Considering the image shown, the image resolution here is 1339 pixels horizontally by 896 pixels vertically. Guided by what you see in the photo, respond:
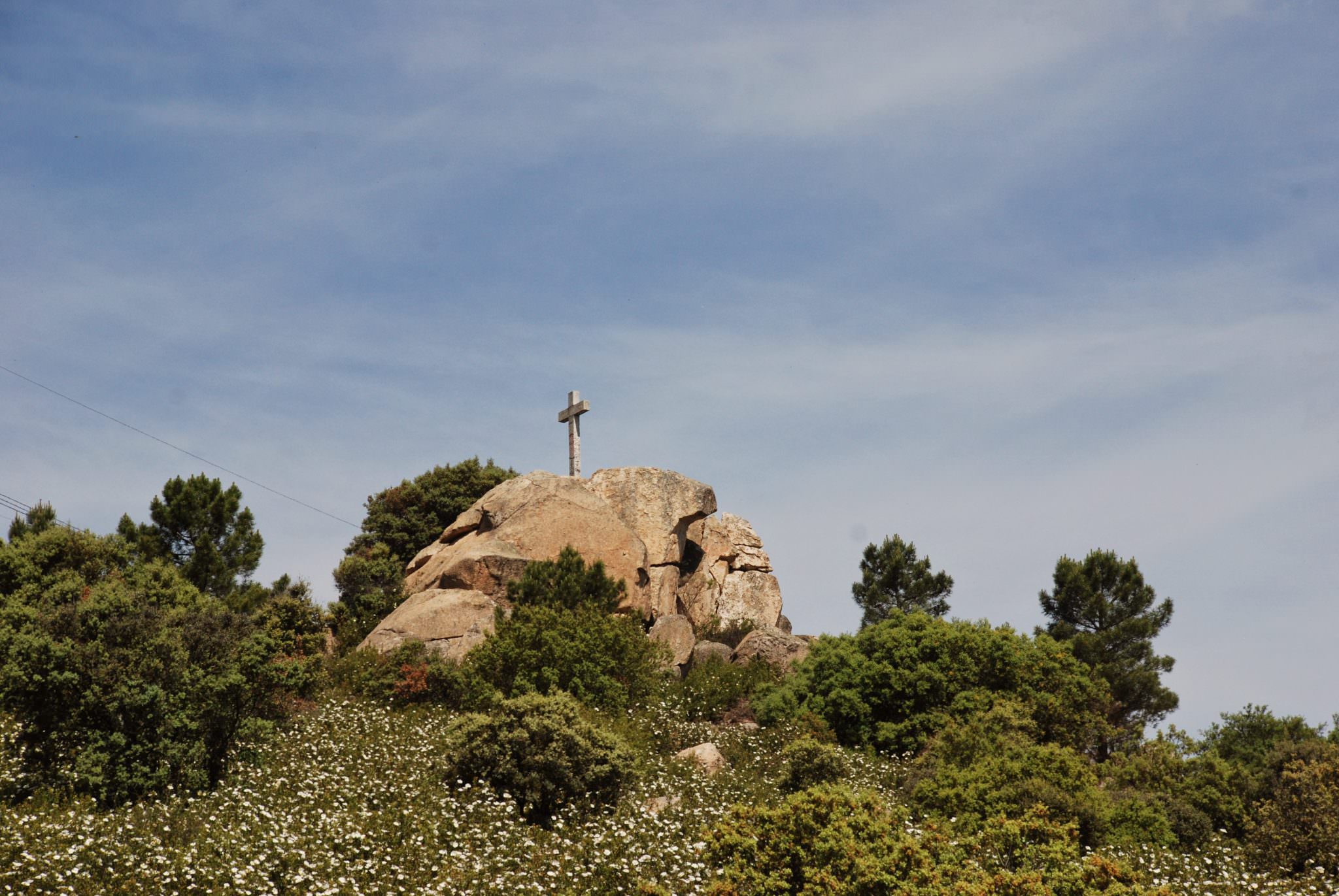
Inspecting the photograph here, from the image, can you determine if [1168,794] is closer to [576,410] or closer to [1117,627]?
[1117,627]

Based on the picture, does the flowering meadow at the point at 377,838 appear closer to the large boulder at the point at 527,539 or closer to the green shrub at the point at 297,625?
the green shrub at the point at 297,625

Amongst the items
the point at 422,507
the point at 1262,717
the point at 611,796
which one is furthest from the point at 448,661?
the point at 1262,717

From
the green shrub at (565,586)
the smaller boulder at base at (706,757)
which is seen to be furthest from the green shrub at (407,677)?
the smaller boulder at base at (706,757)

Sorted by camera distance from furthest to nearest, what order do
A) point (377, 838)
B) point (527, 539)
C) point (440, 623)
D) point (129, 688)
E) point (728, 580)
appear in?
1. point (728, 580)
2. point (527, 539)
3. point (440, 623)
4. point (129, 688)
5. point (377, 838)

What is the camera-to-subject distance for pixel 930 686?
3038cm

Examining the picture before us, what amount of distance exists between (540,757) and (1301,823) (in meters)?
14.3

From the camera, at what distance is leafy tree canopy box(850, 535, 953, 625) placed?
48.5m

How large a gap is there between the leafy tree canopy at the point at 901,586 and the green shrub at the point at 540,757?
27.2 m

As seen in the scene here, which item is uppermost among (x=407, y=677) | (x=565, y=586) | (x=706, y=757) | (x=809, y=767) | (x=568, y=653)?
(x=565, y=586)

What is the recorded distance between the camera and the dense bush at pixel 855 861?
619 inches

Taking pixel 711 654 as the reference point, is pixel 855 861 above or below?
below

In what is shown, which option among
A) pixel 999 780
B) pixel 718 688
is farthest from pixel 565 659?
pixel 999 780

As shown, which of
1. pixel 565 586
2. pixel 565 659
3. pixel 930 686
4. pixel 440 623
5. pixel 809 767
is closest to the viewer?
pixel 809 767

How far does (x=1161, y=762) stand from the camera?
25.4 meters
